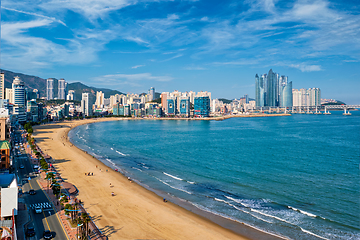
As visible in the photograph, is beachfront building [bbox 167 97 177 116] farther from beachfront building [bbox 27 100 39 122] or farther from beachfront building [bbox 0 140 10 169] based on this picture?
beachfront building [bbox 0 140 10 169]

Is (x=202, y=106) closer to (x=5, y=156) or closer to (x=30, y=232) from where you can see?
(x=5, y=156)

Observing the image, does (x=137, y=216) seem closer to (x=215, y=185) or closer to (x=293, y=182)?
(x=215, y=185)

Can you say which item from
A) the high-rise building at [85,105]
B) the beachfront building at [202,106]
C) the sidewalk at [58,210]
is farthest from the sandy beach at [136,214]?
the high-rise building at [85,105]

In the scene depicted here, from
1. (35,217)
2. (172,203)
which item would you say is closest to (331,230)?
(172,203)

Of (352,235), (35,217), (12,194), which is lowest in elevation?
(352,235)

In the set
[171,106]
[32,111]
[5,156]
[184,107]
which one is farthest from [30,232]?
[171,106]

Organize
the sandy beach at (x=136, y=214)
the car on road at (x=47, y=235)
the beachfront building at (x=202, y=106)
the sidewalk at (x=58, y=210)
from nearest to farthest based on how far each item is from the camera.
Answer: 1. the car on road at (x=47, y=235)
2. the sidewalk at (x=58, y=210)
3. the sandy beach at (x=136, y=214)
4. the beachfront building at (x=202, y=106)

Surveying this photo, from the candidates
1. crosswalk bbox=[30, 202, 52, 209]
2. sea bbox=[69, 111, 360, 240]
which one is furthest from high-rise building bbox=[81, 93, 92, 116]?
crosswalk bbox=[30, 202, 52, 209]

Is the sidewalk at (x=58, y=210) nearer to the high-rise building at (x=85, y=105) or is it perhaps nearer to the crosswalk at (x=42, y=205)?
the crosswalk at (x=42, y=205)

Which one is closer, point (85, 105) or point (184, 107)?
point (85, 105)
